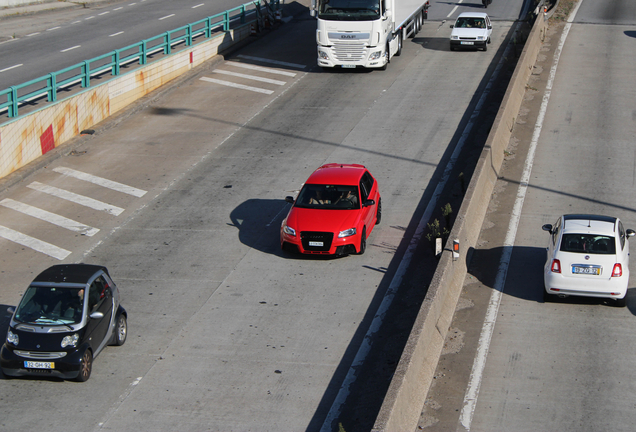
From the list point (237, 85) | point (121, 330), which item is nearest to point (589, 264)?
point (121, 330)

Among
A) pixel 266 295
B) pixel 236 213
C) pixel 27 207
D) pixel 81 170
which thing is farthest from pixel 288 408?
pixel 81 170

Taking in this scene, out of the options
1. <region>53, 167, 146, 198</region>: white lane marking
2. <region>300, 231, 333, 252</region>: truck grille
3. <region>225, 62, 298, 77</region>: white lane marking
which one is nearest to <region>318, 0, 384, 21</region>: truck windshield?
<region>225, 62, 298, 77</region>: white lane marking

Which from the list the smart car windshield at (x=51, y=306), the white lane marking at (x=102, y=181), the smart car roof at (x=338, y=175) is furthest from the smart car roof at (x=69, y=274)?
the white lane marking at (x=102, y=181)

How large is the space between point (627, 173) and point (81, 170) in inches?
649

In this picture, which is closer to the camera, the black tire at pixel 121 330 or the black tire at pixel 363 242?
the black tire at pixel 121 330

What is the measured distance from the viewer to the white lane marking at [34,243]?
1733 cm

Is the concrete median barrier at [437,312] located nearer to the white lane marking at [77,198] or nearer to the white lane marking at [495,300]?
the white lane marking at [495,300]

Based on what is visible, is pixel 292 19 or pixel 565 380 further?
pixel 292 19

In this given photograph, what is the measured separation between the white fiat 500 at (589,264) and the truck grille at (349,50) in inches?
736

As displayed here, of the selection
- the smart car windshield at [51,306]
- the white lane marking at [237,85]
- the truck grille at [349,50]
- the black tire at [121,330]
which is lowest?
the black tire at [121,330]

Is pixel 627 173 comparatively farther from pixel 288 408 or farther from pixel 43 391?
pixel 43 391

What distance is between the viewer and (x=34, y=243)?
17.8m

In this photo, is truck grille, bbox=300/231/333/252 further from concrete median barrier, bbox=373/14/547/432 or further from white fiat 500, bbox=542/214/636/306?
white fiat 500, bbox=542/214/636/306

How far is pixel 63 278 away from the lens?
41.5 feet
